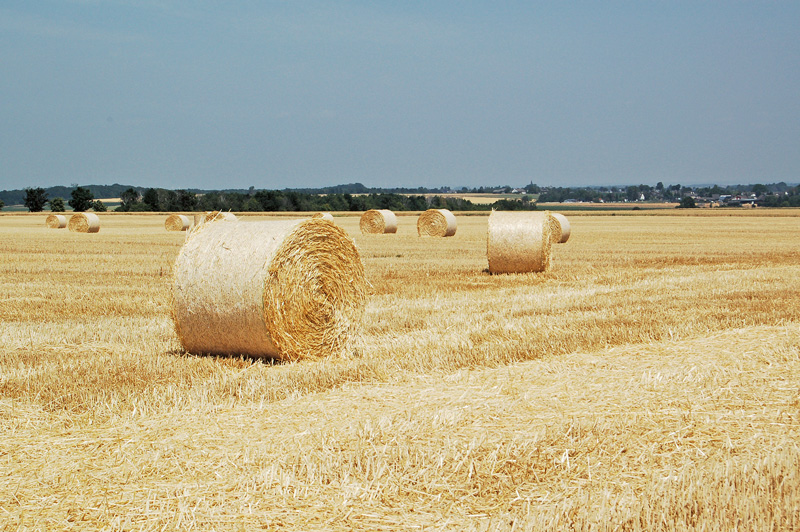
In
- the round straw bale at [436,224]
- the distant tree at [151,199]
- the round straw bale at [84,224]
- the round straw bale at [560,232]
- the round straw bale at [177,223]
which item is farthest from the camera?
the distant tree at [151,199]

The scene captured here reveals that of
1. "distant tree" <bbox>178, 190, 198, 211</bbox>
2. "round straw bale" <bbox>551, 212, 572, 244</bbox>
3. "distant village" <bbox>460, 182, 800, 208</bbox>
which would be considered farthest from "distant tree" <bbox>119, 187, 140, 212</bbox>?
"distant village" <bbox>460, 182, 800, 208</bbox>

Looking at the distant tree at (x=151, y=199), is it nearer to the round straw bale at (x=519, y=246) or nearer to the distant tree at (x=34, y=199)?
the distant tree at (x=34, y=199)

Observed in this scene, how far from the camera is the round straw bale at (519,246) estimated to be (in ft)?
52.9

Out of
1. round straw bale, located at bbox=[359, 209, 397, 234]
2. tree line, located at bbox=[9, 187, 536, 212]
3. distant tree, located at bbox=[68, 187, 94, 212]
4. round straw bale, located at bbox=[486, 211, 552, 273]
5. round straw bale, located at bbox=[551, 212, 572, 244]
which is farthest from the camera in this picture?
distant tree, located at bbox=[68, 187, 94, 212]

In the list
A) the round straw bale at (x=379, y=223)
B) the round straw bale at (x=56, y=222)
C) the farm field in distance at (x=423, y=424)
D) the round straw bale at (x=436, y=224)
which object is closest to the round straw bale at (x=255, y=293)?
the farm field in distance at (x=423, y=424)

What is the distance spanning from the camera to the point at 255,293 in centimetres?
754

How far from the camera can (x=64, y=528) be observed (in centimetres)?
377

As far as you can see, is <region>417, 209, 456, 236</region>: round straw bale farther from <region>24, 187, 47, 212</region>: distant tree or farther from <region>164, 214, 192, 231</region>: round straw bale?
<region>24, 187, 47, 212</region>: distant tree

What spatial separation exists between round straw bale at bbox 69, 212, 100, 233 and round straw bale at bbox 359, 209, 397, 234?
1196 centimetres

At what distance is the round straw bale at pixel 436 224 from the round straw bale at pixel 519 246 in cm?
1349

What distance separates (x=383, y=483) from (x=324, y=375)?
2.63 meters

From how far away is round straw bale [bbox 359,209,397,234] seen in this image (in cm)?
3198

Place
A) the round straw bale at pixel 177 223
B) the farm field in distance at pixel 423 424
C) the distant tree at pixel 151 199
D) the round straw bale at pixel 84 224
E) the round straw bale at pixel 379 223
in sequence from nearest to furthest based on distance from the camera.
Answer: the farm field in distance at pixel 423 424, the round straw bale at pixel 379 223, the round straw bale at pixel 84 224, the round straw bale at pixel 177 223, the distant tree at pixel 151 199

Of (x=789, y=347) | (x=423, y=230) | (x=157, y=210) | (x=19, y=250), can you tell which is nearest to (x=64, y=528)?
(x=789, y=347)
